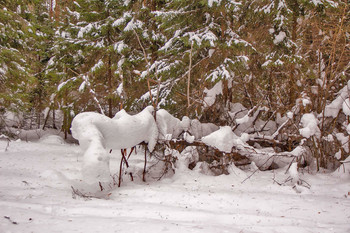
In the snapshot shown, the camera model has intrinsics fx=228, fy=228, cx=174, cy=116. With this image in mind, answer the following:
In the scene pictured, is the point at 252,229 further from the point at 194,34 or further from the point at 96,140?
the point at 194,34

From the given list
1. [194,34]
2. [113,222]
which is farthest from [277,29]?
[113,222]

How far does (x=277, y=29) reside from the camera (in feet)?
23.8

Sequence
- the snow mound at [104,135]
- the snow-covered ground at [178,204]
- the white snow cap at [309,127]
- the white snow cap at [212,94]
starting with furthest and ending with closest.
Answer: the white snow cap at [212,94]
the white snow cap at [309,127]
the snow mound at [104,135]
the snow-covered ground at [178,204]

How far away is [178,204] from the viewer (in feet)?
12.0

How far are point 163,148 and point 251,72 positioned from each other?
15.8 ft

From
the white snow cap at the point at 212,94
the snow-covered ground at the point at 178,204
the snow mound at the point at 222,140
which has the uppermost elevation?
the white snow cap at the point at 212,94

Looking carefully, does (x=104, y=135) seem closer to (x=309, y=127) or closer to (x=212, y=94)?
(x=212, y=94)

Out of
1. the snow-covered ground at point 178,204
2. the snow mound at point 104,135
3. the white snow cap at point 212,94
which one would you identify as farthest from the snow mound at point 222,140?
the white snow cap at point 212,94

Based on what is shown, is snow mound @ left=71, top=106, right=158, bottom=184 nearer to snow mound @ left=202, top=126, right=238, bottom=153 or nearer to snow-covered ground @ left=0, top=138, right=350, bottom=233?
snow-covered ground @ left=0, top=138, right=350, bottom=233

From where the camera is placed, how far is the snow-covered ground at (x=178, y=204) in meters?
2.56

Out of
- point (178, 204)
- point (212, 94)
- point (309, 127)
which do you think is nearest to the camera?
point (178, 204)

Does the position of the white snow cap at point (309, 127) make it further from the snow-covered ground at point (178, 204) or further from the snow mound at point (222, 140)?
the snow mound at point (222, 140)

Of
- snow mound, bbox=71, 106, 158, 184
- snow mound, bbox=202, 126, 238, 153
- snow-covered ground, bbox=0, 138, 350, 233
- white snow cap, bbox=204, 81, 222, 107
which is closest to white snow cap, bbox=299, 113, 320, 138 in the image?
snow-covered ground, bbox=0, 138, 350, 233

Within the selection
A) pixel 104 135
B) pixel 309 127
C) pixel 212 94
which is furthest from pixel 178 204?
pixel 212 94
